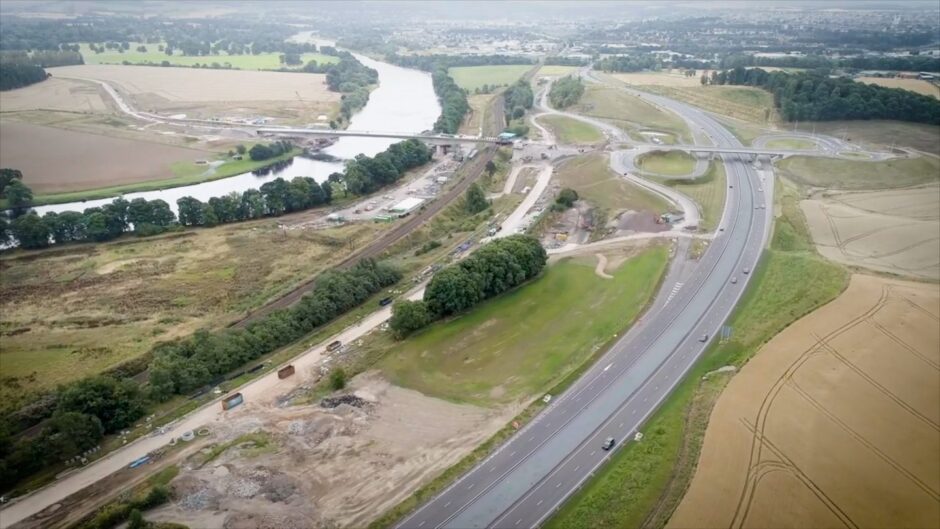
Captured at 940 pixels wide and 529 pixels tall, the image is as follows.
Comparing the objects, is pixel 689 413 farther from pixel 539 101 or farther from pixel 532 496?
pixel 539 101

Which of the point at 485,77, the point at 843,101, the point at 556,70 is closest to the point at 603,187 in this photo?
the point at 843,101

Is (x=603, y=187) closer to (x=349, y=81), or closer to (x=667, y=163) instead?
(x=667, y=163)

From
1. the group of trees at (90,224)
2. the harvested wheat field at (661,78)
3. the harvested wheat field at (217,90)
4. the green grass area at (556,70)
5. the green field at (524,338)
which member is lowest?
the green field at (524,338)

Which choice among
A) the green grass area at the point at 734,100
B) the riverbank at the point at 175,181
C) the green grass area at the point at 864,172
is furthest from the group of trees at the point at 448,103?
the green grass area at the point at 864,172

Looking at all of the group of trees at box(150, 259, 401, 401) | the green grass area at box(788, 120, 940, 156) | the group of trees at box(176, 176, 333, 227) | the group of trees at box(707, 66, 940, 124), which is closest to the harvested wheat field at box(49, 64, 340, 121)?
the group of trees at box(176, 176, 333, 227)

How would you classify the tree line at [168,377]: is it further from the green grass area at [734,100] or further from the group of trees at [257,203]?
the green grass area at [734,100]

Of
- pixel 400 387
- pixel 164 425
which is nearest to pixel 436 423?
pixel 400 387
